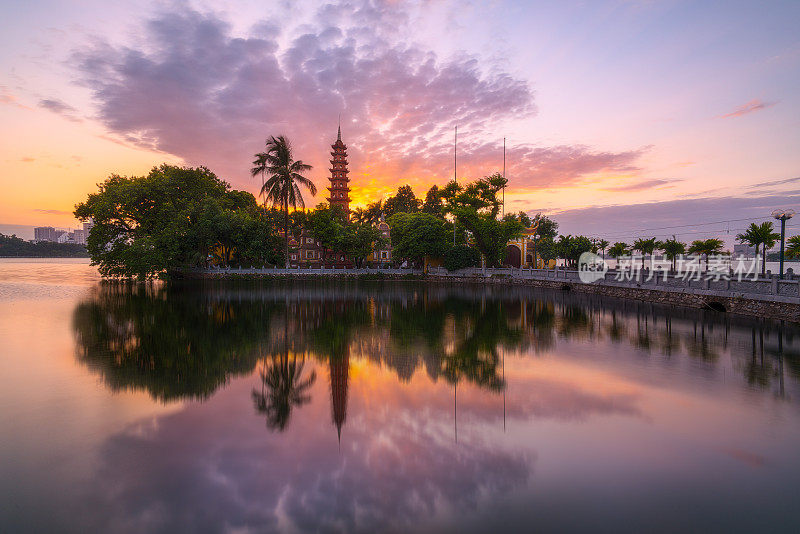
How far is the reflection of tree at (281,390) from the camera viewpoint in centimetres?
655

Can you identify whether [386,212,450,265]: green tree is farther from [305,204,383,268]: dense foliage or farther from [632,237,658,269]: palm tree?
[632,237,658,269]: palm tree

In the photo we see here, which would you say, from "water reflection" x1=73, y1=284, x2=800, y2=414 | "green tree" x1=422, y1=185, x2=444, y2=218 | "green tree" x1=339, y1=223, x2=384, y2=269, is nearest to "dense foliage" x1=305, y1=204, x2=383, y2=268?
"green tree" x1=339, y1=223, x2=384, y2=269

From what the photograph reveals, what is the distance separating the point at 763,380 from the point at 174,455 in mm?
11647

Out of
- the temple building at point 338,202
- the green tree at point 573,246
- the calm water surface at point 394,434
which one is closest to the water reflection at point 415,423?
the calm water surface at point 394,434

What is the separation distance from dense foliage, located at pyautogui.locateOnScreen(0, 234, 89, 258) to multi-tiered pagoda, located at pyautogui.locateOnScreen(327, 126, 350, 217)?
12070 centimetres

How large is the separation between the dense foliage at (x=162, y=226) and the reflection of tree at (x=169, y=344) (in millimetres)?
15772

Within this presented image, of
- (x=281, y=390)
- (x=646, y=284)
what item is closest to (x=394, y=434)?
(x=281, y=390)

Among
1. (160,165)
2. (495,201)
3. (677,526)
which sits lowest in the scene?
(677,526)

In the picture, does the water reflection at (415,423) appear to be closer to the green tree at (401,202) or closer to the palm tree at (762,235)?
the palm tree at (762,235)

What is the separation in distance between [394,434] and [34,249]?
190 metres

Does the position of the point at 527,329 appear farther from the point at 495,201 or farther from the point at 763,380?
the point at 495,201

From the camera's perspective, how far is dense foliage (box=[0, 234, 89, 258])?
13550cm

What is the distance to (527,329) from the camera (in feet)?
48.5

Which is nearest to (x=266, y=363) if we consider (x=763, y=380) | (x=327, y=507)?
(x=327, y=507)
